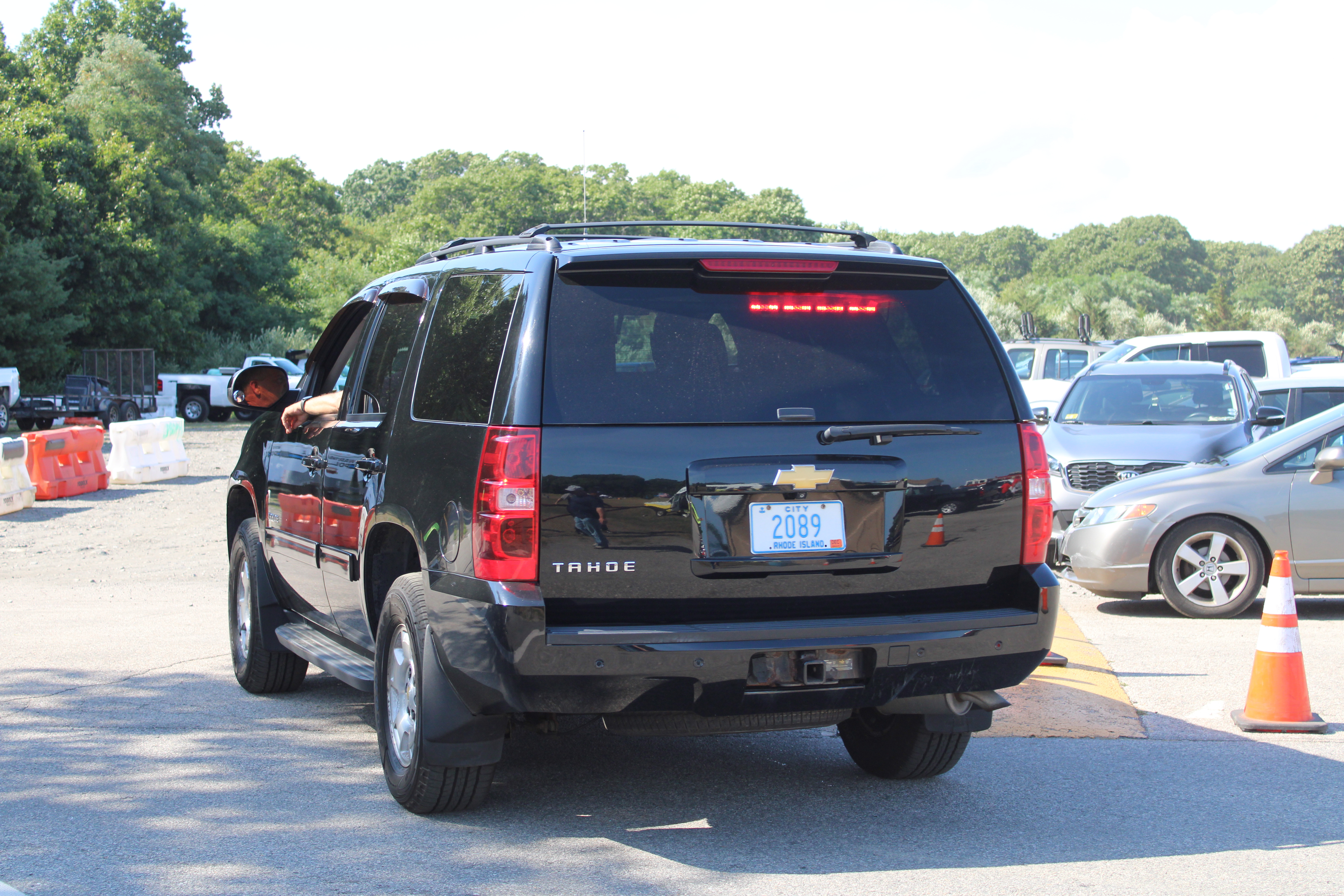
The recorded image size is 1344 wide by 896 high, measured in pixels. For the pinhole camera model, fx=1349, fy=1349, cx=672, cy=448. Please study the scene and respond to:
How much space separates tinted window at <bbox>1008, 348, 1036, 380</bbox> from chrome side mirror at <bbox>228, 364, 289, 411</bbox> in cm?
1675

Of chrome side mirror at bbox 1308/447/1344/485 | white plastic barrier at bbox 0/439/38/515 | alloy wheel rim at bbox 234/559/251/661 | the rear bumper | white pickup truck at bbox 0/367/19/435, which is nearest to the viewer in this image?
the rear bumper

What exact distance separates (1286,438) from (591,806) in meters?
6.88

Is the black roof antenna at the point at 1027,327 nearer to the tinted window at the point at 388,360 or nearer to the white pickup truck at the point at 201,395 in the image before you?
the tinted window at the point at 388,360

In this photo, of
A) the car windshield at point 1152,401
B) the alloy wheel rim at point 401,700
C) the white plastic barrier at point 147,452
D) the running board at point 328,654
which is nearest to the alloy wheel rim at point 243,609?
the running board at point 328,654

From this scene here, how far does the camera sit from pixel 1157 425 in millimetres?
12852

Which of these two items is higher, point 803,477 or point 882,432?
point 882,432

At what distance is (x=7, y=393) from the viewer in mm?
32750

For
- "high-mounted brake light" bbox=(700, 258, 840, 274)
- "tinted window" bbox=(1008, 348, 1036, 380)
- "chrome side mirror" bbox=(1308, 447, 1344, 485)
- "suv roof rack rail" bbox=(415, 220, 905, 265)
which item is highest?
"suv roof rack rail" bbox=(415, 220, 905, 265)

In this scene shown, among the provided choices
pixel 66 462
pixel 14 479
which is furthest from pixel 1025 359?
pixel 14 479

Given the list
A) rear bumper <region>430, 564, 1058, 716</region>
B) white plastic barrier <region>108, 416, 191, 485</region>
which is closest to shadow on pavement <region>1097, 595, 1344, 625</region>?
rear bumper <region>430, 564, 1058, 716</region>

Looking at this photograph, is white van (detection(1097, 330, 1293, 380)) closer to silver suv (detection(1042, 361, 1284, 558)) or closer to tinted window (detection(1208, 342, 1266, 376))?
tinted window (detection(1208, 342, 1266, 376))

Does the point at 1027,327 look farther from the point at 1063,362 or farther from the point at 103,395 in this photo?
the point at 103,395

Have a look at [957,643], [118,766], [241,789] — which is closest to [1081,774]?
[957,643]

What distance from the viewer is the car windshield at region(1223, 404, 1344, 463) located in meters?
9.66
